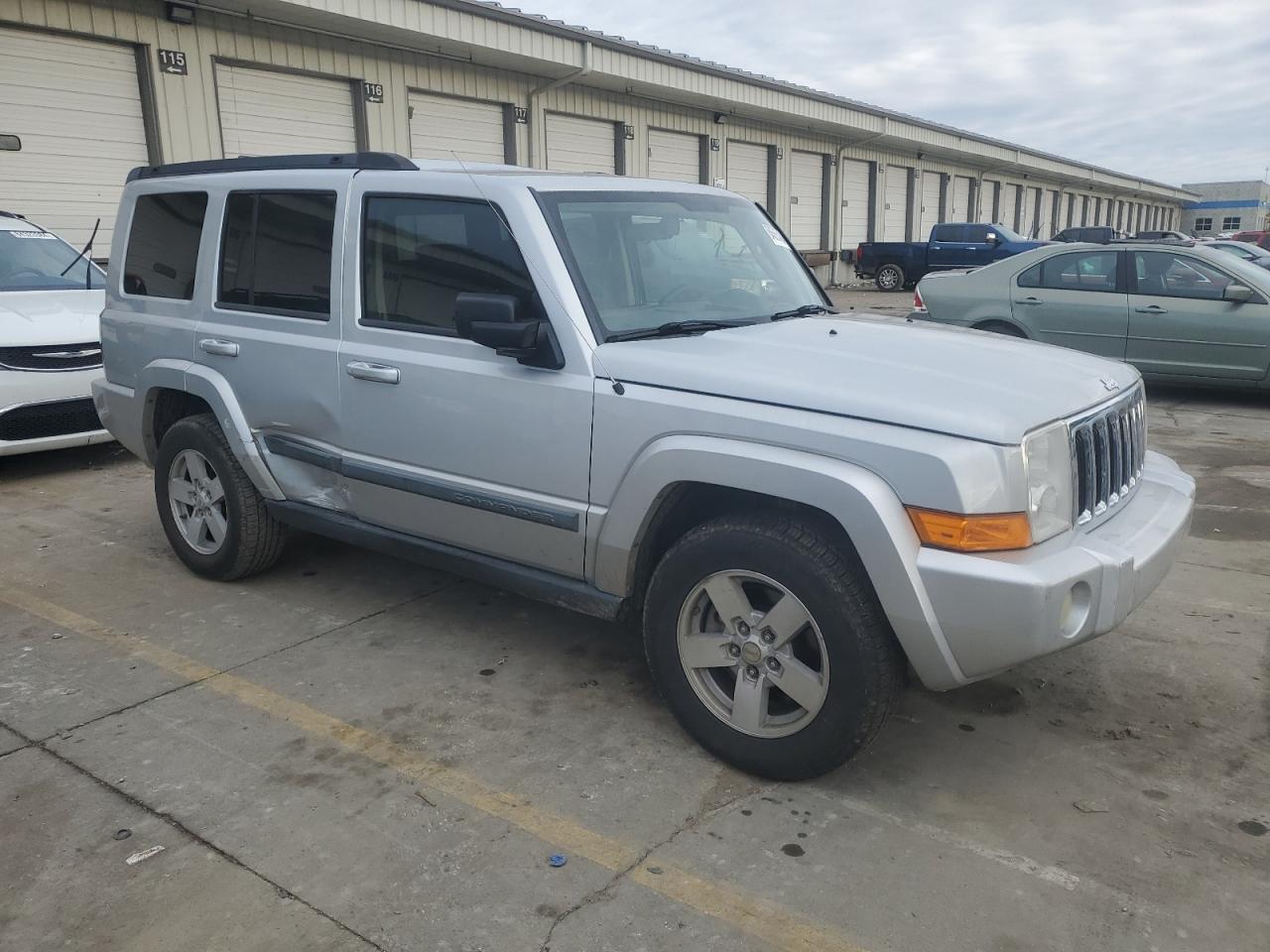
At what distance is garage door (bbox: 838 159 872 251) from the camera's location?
27.3 m

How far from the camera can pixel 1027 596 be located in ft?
8.47

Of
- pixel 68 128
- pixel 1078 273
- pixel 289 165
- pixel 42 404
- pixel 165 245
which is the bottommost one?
pixel 42 404

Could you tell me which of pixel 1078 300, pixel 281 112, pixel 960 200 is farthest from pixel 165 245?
pixel 960 200

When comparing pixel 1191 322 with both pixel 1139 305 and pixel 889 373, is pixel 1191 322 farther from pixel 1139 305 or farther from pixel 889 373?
pixel 889 373

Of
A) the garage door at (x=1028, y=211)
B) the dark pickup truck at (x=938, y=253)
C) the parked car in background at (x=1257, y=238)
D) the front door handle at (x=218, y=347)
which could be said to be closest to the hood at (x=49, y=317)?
the front door handle at (x=218, y=347)

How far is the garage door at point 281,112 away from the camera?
12523 mm

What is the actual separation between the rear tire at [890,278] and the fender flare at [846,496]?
23.5 meters

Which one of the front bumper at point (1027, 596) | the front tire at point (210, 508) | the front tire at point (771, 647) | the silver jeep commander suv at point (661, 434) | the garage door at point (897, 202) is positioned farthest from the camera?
the garage door at point (897, 202)

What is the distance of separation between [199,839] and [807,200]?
24958 mm

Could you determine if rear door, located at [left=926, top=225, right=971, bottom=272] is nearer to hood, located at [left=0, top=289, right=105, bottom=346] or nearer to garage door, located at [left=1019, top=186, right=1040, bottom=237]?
garage door, located at [left=1019, top=186, right=1040, bottom=237]

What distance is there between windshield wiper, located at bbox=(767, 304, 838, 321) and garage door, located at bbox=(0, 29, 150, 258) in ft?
33.9

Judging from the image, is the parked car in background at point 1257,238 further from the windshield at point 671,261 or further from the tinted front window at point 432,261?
the tinted front window at point 432,261

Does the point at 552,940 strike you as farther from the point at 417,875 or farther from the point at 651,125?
the point at 651,125

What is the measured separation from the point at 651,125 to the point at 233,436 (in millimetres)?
16905
